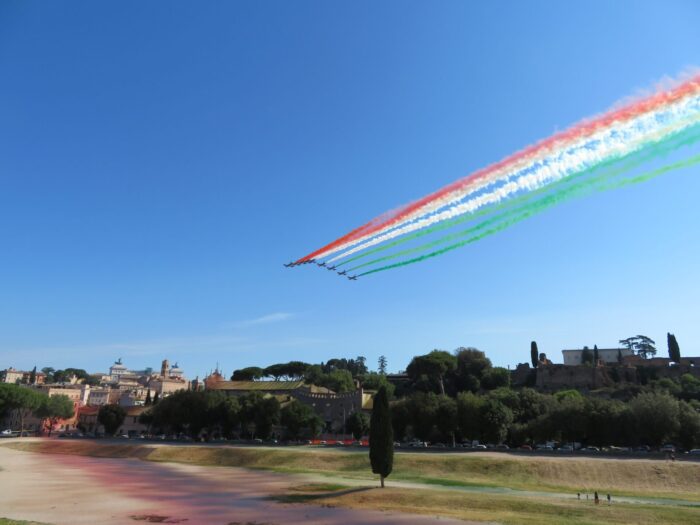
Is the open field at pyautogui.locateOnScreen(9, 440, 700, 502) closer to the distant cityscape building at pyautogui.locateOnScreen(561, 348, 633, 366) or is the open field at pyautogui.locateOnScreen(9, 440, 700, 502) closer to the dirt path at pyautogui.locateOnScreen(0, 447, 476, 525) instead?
the dirt path at pyautogui.locateOnScreen(0, 447, 476, 525)

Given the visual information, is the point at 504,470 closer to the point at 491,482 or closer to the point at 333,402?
the point at 491,482

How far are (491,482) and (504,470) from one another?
138 inches

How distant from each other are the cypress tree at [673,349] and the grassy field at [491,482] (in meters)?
105

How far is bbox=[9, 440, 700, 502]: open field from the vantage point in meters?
49.7

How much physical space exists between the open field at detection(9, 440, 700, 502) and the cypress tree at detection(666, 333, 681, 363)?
105m

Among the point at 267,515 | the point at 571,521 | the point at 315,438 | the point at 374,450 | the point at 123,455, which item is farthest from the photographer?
the point at 315,438

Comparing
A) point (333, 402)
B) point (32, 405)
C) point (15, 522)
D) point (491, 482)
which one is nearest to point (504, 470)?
point (491, 482)

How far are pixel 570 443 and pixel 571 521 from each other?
4788 centimetres

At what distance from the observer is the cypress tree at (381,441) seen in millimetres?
47969

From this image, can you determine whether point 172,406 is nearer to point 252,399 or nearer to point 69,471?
point 252,399

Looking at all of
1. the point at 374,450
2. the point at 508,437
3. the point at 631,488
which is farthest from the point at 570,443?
the point at 374,450

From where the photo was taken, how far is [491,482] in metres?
53.2

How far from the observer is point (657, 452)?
63062 mm

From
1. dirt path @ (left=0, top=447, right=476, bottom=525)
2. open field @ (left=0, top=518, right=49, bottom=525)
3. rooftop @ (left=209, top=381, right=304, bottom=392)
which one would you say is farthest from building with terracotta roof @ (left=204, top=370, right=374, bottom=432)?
open field @ (left=0, top=518, right=49, bottom=525)
